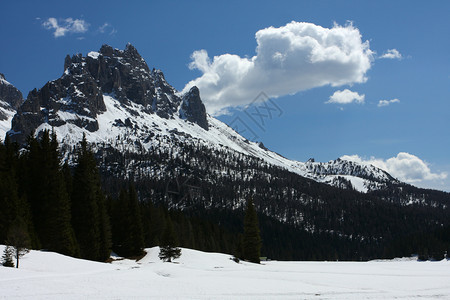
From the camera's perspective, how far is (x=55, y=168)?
45.7 meters

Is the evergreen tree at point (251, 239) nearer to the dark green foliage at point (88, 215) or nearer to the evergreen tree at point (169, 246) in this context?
the evergreen tree at point (169, 246)

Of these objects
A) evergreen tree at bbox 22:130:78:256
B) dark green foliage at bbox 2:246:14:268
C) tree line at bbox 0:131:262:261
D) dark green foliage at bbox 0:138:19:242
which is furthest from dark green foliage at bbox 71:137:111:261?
dark green foliage at bbox 2:246:14:268

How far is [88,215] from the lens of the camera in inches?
1855

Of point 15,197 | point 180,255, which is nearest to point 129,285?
point 15,197

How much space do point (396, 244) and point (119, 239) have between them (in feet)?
451

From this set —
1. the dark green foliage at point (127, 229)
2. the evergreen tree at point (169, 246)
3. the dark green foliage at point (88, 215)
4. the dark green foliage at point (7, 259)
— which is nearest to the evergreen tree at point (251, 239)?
the evergreen tree at point (169, 246)

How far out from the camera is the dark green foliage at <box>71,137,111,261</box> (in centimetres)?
4588

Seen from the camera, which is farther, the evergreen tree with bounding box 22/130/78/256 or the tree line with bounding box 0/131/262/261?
the evergreen tree with bounding box 22/130/78/256

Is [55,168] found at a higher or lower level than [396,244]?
higher

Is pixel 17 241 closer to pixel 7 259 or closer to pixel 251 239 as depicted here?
pixel 7 259

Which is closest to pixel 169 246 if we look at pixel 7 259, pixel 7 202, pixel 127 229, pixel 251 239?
pixel 127 229

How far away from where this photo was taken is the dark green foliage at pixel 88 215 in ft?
151

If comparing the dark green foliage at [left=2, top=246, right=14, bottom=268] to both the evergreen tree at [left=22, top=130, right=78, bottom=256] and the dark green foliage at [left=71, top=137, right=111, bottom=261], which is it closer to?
the evergreen tree at [left=22, top=130, right=78, bottom=256]

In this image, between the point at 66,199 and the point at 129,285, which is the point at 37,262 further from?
the point at 66,199
